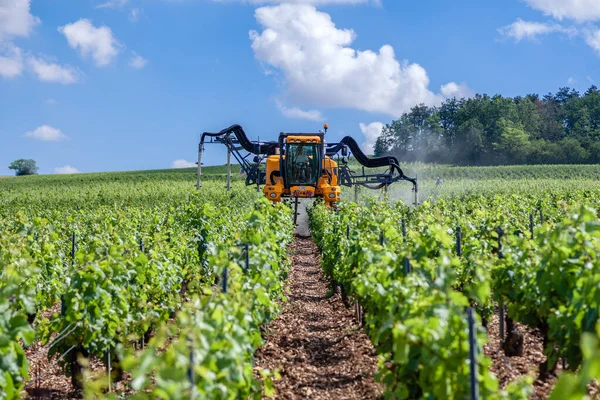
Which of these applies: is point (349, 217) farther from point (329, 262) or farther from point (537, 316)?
point (537, 316)

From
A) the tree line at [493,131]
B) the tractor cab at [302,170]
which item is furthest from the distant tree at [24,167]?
the tractor cab at [302,170]

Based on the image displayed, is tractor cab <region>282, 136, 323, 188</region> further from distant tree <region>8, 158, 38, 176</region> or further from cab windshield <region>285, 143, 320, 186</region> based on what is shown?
distant tree <region>8, 158, 38, 176</region>

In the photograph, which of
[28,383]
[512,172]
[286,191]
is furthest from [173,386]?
[512,172]

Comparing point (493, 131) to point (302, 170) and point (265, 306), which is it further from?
point (265, 306)

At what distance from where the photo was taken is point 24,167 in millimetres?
100812

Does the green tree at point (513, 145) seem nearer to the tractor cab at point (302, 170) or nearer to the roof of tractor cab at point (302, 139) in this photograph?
the tractor cab at point (302, 170)

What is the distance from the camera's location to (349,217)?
10508mm

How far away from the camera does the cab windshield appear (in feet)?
57.7

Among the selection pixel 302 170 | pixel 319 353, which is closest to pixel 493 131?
pixel 302 170

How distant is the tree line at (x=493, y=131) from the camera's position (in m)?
73.6

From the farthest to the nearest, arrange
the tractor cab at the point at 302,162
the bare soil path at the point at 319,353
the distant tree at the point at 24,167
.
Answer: the distant tree at the point at 24,167
the tractor cab at the point at 302,162
the bare soil path at the point at 319,353

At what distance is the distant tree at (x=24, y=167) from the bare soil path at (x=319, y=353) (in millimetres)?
99011

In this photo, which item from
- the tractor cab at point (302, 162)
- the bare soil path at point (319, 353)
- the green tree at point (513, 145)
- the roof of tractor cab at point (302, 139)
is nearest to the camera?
the bare soil path at point (319, 353)

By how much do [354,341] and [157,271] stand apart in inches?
99.6
